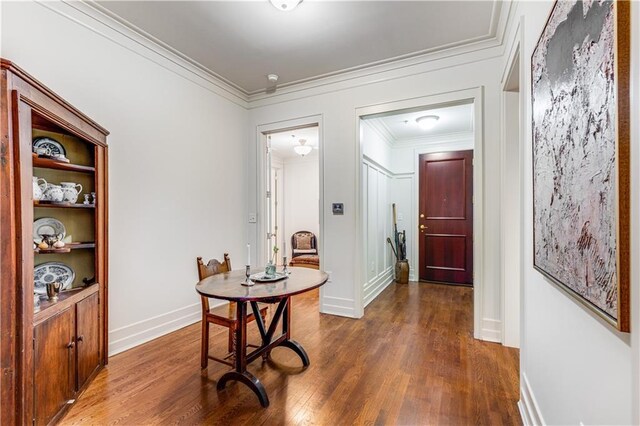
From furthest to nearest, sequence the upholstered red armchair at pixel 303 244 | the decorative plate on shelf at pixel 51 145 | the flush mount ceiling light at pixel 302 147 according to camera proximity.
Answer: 1. the upholstered red armchair at pixel 303 244
2. the flush mount ceiling light at pixel 302 147
3. the decorative plate on shelf at pixel 51 145

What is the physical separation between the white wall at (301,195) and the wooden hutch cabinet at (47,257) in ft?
15.4

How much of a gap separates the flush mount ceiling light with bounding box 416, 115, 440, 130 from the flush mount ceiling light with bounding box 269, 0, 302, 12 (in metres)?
2.69

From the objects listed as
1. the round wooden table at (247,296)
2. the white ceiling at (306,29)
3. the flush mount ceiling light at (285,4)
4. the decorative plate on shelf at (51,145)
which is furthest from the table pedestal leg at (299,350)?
the white ceiling at (306,29)

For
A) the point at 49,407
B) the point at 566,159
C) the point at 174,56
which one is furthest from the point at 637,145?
the point at 174,56

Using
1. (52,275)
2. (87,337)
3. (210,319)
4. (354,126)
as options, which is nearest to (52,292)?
(52,275)

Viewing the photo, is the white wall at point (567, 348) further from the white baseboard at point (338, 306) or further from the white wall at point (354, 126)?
the white baseboard at point (338, 306)

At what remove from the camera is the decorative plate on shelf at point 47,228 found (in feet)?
6.50

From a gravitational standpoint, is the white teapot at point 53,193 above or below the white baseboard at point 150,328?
above

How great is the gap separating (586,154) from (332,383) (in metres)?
1.92

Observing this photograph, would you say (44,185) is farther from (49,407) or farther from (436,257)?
(436,257)

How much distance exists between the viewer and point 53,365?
164cm

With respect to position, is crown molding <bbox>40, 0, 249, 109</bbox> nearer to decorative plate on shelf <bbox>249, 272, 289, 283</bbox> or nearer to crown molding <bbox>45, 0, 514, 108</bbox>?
crown molding <bbox>45, 0, 514, 108</bbox>

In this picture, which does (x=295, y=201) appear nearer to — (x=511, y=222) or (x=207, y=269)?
(x=207, y=269)

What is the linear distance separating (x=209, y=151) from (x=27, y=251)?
2.29m
